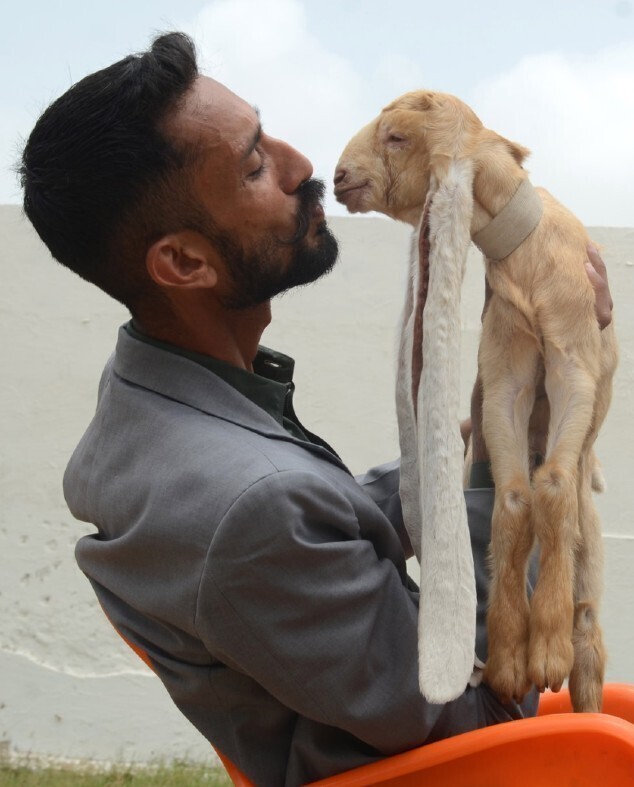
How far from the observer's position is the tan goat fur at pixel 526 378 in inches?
51.2

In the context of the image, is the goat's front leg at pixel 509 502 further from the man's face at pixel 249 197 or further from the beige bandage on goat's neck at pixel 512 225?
the man's face at pixel 249 197

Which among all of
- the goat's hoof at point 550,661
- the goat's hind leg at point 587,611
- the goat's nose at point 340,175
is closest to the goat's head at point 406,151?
the goat's nose at point 340,175

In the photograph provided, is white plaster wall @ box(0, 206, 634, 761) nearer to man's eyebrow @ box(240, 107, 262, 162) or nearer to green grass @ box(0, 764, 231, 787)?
green grass @ box(0, 764, 231, 787)

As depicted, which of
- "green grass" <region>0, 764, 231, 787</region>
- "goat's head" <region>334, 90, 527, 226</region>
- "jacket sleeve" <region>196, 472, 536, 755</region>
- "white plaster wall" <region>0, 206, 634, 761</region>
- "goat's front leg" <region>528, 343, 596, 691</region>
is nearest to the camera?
"jacket sleeve" <region>196, 472, 536, 755</region>

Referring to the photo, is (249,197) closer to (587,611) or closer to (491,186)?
(491,186)

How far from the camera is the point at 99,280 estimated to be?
139 cm

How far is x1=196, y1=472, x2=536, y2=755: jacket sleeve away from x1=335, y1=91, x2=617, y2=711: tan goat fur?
16cm

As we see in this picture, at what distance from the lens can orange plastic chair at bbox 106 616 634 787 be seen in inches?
48.0

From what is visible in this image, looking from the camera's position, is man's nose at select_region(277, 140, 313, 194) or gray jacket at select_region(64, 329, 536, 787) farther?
man's nose at select_region(277, 140, 313, 194)

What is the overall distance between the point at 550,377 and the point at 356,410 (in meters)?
1.90

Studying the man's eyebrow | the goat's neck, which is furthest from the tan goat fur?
the man's eyebrow

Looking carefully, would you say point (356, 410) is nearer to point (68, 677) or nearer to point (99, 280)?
point (68, 677)

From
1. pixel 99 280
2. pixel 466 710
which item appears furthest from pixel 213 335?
pixel 466 710

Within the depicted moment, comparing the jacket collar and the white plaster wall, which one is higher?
the jacket collar
